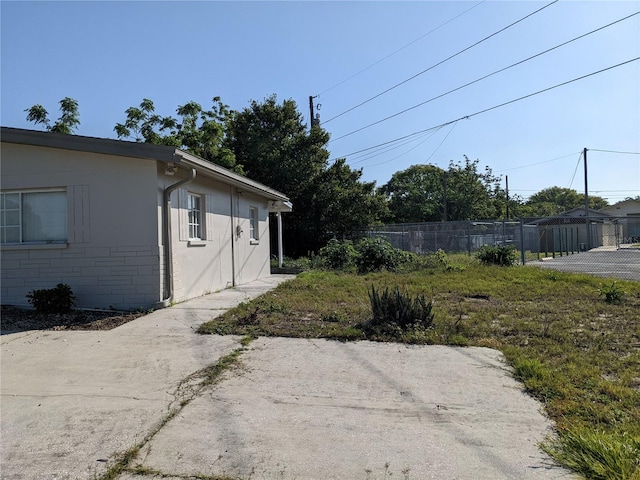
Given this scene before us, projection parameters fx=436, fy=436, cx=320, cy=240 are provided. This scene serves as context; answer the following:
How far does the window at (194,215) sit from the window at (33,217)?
2352 mm

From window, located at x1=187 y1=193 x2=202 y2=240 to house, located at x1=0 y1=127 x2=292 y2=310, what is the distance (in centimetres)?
69

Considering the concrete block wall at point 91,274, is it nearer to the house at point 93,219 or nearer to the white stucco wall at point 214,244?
the house at point 93,219

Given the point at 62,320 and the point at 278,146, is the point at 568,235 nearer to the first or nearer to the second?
the point at 278,146

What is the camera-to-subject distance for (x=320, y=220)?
22375mm

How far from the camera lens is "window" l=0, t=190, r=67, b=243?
832 cm

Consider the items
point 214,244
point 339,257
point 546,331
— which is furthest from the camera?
point 339,257

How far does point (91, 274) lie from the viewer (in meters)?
8.16

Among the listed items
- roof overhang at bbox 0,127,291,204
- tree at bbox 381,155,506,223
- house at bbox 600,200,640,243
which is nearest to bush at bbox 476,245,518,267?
house at bbox 600,200,640,243

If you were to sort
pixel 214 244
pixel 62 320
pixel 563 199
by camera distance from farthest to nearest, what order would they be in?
pixel 563 199 < pixel 214 244 < pixel 62 320

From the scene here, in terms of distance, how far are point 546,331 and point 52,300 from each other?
312 inches

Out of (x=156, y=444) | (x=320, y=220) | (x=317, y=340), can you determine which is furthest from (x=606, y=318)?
(x=320, y=220)

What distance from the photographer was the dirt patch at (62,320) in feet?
22.3

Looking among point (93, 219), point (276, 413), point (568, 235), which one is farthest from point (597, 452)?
point (568, 235)

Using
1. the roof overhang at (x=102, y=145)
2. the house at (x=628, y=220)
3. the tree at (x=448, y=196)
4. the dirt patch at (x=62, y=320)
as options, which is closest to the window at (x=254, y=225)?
the roof overhang at (x=102, y=145)
